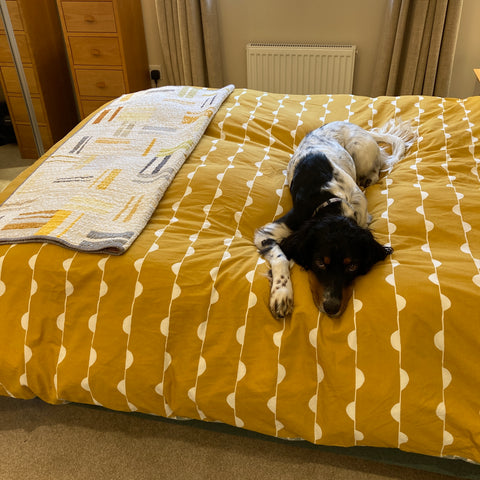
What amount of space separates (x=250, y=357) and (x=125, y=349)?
0.38 metres

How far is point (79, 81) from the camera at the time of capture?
3582 millimetres

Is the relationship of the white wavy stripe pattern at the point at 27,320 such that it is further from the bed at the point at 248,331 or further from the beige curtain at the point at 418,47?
the beige curtain at the point at 418,47

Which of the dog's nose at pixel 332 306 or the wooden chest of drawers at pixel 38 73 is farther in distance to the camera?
the wooden chest of drawers at pixel 38 73

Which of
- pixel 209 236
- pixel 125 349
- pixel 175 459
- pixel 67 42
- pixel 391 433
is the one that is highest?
pixel 67 42

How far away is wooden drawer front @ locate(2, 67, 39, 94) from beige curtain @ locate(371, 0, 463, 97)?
248cm

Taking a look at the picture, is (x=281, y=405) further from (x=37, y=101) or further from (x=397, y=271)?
(x=37, y=101)

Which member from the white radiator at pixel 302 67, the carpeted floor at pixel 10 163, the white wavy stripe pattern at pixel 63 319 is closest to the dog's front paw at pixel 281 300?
the white wavy stripe pattern at pixel 63 319

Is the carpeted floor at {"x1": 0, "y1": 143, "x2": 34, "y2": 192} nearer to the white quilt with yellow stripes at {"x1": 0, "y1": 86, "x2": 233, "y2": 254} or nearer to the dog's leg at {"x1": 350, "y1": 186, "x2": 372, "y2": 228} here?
the white quilt with yellow stripes at {"x1": 0, "y1": 86, "x2": 233, "y2": 254}

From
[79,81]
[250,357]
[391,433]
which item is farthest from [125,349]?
[79,81]

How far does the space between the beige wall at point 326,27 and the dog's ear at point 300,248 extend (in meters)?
2.52

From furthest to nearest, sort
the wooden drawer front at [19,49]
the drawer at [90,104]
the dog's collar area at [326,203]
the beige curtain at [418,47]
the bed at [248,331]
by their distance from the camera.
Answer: the drawer at [90,104], the wooden drawer front at [19,49], the beige curtain at [418,47], the dog's collar area at [326,203], the bed at [248,331]

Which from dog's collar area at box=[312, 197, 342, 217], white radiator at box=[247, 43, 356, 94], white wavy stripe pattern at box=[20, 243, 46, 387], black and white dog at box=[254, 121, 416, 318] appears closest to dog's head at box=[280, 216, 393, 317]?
black and white dog at box=[254, 121, 416, 318]

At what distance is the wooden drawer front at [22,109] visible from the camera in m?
3.53

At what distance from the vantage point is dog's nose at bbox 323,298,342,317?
4.33 feet
